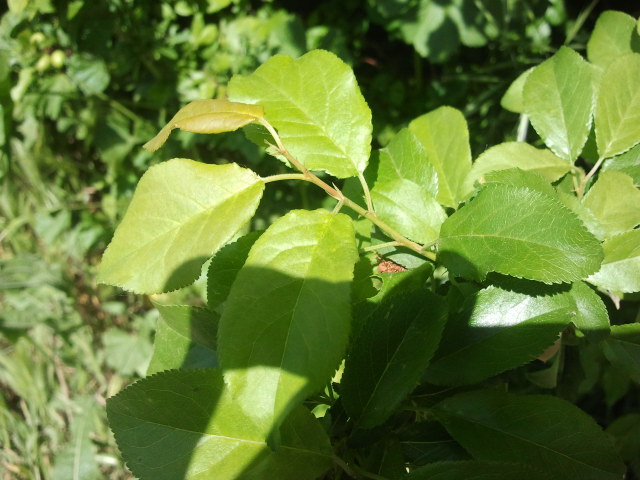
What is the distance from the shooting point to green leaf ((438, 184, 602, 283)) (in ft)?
1.60

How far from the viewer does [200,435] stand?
504 millimetres

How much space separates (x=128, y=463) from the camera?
0.51 metres

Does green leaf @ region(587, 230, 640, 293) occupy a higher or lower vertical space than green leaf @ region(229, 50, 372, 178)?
lower

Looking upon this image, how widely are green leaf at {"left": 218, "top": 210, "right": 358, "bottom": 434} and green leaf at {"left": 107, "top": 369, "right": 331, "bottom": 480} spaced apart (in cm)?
8

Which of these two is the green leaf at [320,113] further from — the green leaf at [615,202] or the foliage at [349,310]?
the green leaf at [615,202]

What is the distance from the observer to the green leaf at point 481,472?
45cm

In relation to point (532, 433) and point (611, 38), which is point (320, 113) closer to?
point (532, 433)

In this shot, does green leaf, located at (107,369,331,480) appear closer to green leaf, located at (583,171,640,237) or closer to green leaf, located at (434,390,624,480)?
green leaf, located at (434,390,624,480)

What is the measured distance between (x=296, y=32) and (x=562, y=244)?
5.61 ft

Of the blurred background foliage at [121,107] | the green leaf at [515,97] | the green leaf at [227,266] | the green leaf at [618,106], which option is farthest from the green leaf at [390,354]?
the blurred background foliage at [121,107]

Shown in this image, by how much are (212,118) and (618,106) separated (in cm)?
47

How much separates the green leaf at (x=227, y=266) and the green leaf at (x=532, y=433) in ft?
0.77

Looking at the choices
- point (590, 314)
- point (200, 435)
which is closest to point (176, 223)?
point (200, 435)

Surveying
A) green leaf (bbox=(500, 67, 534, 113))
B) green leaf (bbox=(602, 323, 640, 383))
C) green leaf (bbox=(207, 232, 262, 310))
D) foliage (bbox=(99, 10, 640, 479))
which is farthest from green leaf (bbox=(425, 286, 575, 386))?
green leaf (bbox=(500, 67, 534, 113))
